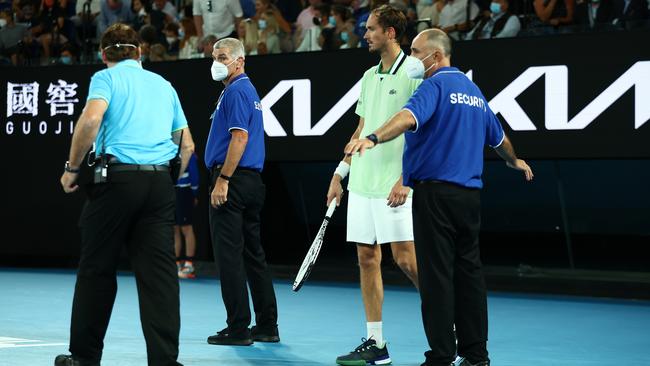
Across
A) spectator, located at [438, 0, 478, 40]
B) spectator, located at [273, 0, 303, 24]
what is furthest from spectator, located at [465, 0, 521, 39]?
spectator, located at [273, 0, 303, 24]

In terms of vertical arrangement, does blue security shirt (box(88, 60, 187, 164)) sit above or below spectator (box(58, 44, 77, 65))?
below

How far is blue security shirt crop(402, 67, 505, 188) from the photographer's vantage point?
20.2 ft

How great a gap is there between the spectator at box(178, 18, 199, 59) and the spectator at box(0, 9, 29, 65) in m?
2.47

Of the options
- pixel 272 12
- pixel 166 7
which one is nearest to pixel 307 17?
pixel 272 12

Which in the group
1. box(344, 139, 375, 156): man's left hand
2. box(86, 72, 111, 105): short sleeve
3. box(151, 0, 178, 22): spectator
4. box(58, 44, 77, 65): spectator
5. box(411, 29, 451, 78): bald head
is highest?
box(151, 0, 178, 22): spectator

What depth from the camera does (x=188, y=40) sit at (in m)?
14.7

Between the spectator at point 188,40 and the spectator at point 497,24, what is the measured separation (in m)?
3.99

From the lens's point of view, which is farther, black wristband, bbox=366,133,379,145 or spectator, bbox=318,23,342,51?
spectator, bbox=318,23,342,51

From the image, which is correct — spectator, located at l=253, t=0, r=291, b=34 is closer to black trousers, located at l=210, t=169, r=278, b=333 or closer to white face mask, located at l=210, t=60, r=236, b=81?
white face mask, located at l=210, t=60, r=236, b=81

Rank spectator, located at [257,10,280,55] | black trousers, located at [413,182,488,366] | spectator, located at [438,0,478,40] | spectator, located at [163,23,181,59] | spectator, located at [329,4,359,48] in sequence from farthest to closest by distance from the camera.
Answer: spectator, located at [163,23,181,59], spectator, located at [257,10,280,55], spectator, located at [329,4,359,48], spectator, located at [438,0,478,40], black trousers, located at [413,182,488,366]

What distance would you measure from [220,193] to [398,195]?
174 cm

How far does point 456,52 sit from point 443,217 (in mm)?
6354

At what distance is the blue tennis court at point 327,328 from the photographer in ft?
23.9

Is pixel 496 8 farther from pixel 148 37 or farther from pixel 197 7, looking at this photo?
pixel 148 37
